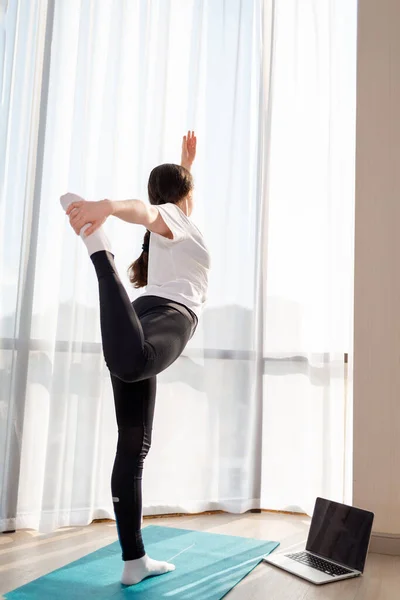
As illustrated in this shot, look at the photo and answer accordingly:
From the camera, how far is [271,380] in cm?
308

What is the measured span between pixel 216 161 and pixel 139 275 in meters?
1.02

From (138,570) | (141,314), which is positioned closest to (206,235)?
(141,314)

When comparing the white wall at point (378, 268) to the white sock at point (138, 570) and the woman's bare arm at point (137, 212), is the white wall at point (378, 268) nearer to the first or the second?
the white sock at point (138, 570)

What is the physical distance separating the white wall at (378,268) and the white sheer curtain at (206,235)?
1.18 feet

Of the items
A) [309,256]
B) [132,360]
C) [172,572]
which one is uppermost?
[309,256]

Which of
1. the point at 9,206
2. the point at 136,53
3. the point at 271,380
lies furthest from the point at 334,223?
the point at 9,206

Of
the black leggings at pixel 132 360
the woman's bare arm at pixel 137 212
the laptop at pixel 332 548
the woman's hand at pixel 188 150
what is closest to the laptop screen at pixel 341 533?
the laptop at pixel 332 548

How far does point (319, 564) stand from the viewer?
2154 mm

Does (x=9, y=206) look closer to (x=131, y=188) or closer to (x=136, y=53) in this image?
(x=131, y=188)

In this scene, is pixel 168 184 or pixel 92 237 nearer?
pixel 92 237

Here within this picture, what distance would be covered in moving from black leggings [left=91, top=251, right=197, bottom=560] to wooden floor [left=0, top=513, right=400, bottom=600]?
1.30 ft

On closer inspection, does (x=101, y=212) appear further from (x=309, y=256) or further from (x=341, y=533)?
(x=309, y=256)

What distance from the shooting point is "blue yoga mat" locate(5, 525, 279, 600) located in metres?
1.84

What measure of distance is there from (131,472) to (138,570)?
318 mm
